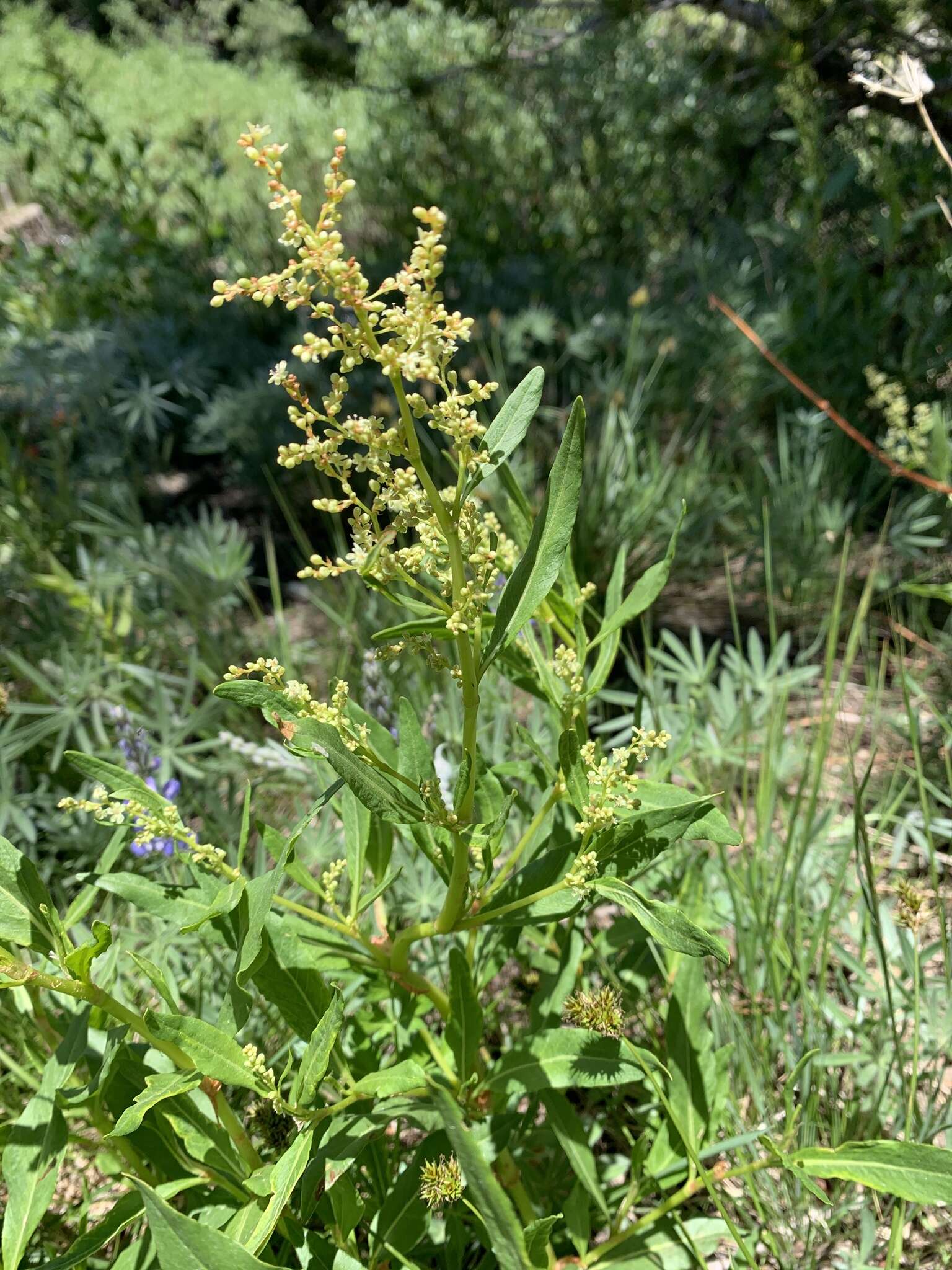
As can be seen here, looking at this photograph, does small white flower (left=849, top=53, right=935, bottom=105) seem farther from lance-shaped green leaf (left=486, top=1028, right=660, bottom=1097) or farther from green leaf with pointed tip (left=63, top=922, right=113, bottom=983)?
green leaf with pointed tip (left=63, top=922, right=113, bottom=983)

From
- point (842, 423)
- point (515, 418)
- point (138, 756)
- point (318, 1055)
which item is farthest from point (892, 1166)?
point (842, 423)

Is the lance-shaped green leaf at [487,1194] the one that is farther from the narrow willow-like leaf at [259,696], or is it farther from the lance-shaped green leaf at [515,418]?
the lance-shaped green leaf at [515,418]

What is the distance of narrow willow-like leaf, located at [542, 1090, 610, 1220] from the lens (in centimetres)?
94

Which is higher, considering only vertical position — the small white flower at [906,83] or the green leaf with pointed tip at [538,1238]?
the small white flower at [906,83]

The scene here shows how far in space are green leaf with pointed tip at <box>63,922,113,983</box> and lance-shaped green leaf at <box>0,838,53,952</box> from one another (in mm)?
33

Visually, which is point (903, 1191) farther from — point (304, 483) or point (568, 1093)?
point (304, 483)

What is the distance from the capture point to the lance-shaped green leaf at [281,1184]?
2.31 ft

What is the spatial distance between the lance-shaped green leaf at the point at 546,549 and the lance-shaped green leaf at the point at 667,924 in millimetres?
205

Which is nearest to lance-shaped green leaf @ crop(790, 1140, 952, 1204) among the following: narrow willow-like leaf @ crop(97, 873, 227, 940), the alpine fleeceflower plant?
the alpine fleeceflower plant

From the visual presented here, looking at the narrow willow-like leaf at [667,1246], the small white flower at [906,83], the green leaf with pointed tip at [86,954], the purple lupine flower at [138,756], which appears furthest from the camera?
the purple lupine flower at [138,756]

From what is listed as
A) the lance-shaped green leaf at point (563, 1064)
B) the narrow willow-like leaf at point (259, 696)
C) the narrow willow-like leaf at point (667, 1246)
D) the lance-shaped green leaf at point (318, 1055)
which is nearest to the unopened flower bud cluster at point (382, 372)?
the narrow willow-like leaf at point (259, 696)

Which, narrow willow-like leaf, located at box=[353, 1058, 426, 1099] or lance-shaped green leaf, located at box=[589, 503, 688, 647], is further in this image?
lance-shaped green leaf, located at box=[589, 503, 688, 647]

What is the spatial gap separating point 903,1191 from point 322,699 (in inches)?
56.1

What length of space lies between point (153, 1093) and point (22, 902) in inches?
8.1
